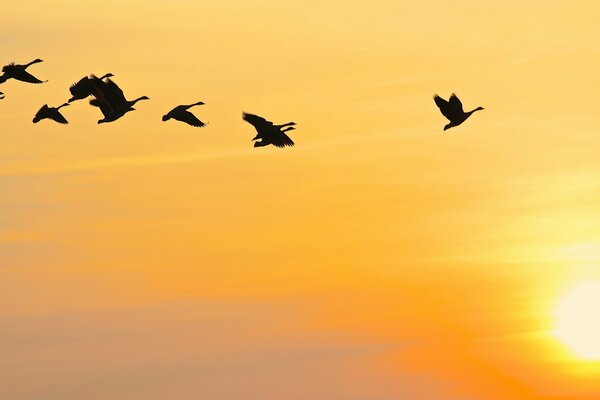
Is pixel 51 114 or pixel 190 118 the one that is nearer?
pixel 190 118

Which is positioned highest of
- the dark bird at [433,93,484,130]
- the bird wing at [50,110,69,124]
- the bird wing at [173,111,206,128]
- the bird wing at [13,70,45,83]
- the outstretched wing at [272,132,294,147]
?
the dark bird at [433,93,484,130]

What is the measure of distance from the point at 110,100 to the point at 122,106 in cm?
60

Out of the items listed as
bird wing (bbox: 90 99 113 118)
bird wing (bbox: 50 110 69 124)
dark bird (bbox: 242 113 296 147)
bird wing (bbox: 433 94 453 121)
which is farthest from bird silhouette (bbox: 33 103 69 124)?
bird wing (bbox: 433 94 453 121)

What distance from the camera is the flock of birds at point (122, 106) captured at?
7344cm

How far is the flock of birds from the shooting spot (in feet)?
241

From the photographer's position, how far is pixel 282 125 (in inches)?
2940

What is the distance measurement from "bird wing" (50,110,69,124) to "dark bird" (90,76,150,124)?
13.3 feet

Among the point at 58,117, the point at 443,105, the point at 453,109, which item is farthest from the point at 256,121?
the point at 58,117

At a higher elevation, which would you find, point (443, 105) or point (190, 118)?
point (443, 105)

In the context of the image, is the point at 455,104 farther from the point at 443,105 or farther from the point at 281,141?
the point at 281,141

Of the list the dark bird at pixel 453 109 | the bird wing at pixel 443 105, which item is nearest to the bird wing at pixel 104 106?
the bird wing at pixel 443 105

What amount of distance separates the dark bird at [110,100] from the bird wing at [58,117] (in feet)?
13.3

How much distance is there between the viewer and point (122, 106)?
7400 cm

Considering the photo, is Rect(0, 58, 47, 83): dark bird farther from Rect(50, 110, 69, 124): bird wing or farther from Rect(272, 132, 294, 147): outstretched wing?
Rect(272, 132, 294, 147): outstretched wing
